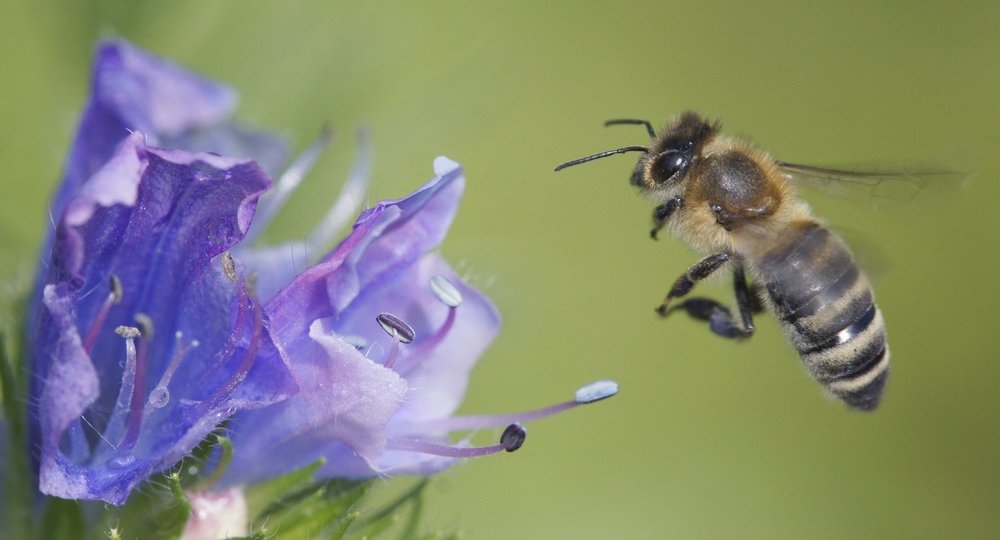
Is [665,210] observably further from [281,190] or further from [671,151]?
[281,190]

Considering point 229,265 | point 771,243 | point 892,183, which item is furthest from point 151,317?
point 892,183

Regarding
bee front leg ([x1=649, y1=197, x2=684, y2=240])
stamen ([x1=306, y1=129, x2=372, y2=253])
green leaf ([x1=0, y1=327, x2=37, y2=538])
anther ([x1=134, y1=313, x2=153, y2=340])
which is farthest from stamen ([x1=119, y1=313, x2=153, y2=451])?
bee front leg ([x1=649, y1=197, x2=684, y2=240])

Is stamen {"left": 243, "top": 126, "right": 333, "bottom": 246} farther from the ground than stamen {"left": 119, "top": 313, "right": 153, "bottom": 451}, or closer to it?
Result: closer to it

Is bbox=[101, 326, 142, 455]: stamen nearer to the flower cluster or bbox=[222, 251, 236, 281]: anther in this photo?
the flower cluster

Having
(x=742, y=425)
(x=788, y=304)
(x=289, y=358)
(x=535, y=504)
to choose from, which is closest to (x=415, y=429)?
(x=289, y=358)

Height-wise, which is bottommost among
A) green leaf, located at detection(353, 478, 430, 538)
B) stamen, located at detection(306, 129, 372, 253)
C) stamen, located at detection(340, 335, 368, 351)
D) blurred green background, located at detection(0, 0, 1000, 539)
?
blurred green background, located at detection(0, 0, 1000, 539)

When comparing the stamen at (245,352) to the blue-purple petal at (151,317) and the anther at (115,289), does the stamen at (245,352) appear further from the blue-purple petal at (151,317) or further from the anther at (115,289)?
the anther at (115,289)

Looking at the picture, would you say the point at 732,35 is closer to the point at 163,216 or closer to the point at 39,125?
the point at 39,125
